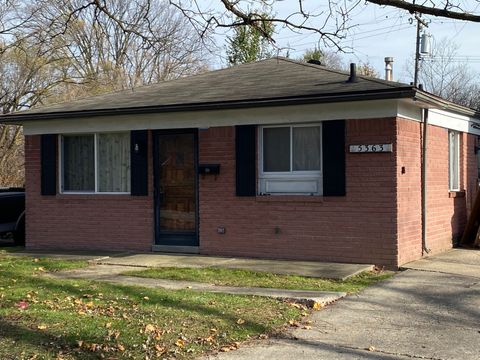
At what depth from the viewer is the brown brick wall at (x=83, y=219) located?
13.0m

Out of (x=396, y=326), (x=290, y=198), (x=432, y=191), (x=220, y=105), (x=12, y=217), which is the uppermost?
(x=220, y=105)

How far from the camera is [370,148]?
35.7 ft

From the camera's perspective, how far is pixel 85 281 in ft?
31.1

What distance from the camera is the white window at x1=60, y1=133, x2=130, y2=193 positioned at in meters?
13.4

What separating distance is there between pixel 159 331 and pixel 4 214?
1028cm

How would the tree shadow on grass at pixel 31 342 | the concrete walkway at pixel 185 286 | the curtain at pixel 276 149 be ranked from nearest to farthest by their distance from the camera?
the tree shadow on grass at pixel 31 342 < the concrete walkway at pixel 185 286 < the curtain at pixel 276 149

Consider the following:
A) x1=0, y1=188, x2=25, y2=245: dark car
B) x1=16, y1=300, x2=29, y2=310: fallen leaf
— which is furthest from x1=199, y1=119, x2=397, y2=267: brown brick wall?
x1=0, y1=188, x2=25, y2=245: dark car

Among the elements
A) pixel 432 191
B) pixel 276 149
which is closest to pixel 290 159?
pixel 276 149

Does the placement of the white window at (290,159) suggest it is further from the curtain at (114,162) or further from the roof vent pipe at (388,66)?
the roof vent pipe at (388,66)

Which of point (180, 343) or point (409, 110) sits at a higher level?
point (409, 110)

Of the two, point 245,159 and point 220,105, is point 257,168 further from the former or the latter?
point 220,105

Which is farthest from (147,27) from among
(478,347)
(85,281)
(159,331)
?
(478,347)

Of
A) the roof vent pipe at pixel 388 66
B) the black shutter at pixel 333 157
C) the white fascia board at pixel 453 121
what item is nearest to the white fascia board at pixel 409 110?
the white fascia board at pixel 453 121

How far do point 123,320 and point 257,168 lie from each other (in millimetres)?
5464
